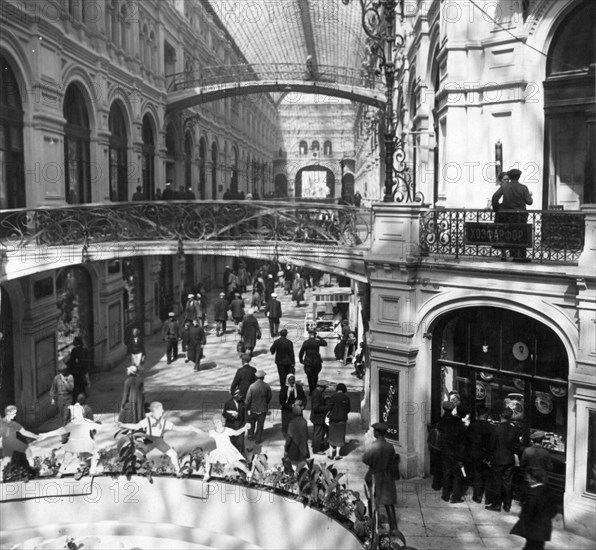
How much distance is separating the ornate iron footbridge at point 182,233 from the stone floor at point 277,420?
143 inches

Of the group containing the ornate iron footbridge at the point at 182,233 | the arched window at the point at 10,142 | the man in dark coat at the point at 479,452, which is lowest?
the man in dark coat at the point at 479,452

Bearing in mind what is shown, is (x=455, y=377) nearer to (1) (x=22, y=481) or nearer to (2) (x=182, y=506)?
(2) (x=182, y=506)

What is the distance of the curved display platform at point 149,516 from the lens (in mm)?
9359

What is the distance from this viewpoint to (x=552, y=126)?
13.0 meters

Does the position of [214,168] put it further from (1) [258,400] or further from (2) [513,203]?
(2) [513,203]

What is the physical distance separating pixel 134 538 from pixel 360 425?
6.43 m

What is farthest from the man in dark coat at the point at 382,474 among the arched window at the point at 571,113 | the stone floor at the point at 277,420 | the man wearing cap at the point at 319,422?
the arched window at the point at 571,113

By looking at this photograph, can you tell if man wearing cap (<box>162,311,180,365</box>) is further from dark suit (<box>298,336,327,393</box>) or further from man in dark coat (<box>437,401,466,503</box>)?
man in dark coat (<box>437,401,466,503</box>)

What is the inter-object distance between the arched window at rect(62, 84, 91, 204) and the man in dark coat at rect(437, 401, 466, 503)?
38.6ft

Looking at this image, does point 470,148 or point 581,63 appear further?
point 470,148

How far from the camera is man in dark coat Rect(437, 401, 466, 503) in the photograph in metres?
11.0

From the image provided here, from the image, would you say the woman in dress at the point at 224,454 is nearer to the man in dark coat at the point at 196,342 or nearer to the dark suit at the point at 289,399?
the dark suit at the point at 289,399

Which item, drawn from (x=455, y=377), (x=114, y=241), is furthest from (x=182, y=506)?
(x=114, y=241)

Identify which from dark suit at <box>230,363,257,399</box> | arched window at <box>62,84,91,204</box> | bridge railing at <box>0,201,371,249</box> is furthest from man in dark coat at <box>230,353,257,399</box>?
arched window at <box>62,84,91,204</box>
